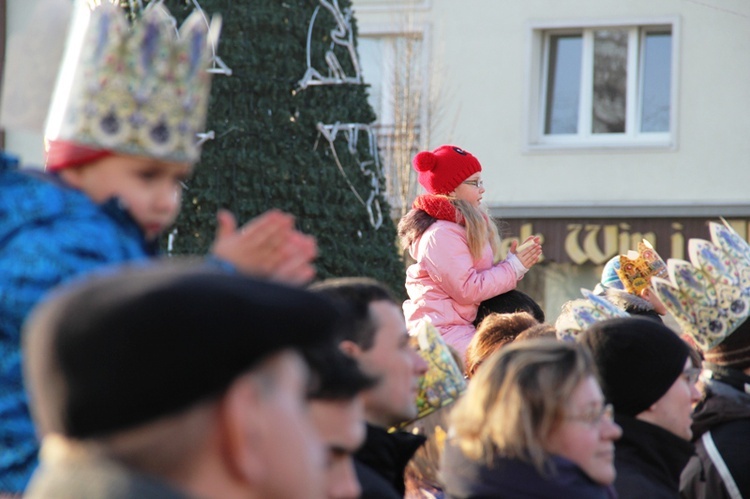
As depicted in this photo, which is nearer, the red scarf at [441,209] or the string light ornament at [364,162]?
the red scarf at [441,209]

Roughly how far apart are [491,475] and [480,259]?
115 inches

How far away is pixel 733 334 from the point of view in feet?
15.3

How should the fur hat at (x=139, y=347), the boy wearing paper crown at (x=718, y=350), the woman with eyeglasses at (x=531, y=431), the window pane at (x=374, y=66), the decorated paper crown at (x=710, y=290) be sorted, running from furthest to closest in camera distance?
1. the window pane at (x=374, y=66)
2. the decorated paper crown at (x=710, y=290)
3. the boy wearing paper crown at (x=718, y=350)
4. the woman with eyeglasses at (x=531, y=431)
5. the fur hat at (x=139, y=347)

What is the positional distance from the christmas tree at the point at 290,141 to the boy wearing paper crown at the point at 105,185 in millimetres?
3676

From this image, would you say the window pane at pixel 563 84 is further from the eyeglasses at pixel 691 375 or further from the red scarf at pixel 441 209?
the eyeglasses at pixel 691 375

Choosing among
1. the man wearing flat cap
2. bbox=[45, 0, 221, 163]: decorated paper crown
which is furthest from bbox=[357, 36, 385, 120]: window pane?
the man wearing flat cap

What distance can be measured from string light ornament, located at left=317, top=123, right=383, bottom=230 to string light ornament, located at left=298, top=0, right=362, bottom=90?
0.24m

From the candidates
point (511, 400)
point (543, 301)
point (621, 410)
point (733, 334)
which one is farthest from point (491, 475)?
point (543, 301)

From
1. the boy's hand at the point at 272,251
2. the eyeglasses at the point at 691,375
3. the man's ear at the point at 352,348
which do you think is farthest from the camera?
the eyeglasses at the point at 691,375

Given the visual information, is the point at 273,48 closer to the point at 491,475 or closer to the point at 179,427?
the point at 491,475

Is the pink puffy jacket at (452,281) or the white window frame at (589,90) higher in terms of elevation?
the white window frame at (589,90)

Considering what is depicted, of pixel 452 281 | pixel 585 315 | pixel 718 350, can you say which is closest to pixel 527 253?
pixel 452 281

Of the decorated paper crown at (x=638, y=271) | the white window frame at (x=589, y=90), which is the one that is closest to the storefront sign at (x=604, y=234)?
the white window frame at (x=589, y=90)

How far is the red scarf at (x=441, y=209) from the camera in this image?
19.7 ft
